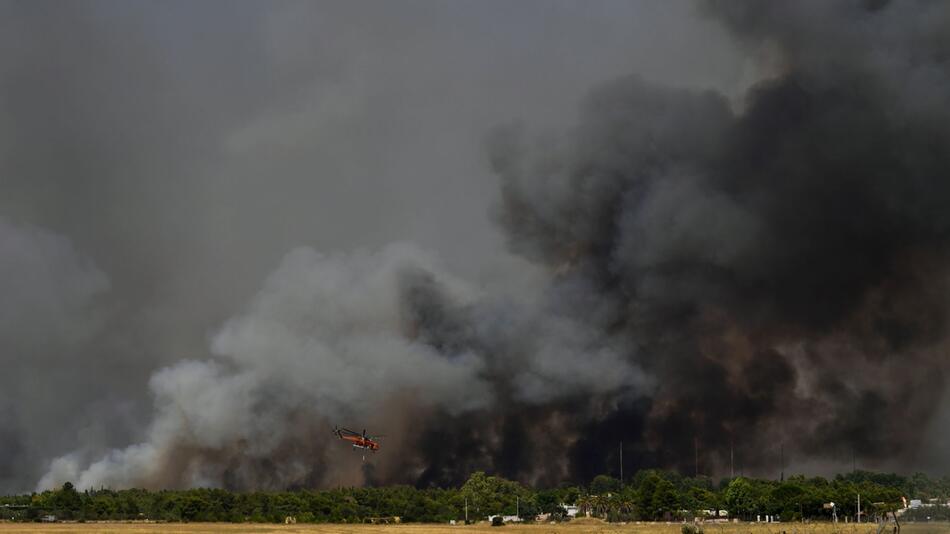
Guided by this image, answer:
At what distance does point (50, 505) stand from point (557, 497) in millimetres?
71446

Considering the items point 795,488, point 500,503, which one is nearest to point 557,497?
point 500,503

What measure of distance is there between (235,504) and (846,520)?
247ft

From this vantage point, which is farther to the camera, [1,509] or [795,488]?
[1,509]

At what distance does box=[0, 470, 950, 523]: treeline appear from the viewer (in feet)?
456

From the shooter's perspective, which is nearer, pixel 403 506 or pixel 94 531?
pixel 94 531

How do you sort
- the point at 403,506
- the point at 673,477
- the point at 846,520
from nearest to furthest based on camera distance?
the point at 846,520
the point at 403,506
the point at 673,477

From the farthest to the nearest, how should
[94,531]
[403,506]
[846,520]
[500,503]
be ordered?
[500,503]
[403,506]
[846,520]
[94,531]

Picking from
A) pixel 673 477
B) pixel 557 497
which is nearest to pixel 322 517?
pixel 557 497

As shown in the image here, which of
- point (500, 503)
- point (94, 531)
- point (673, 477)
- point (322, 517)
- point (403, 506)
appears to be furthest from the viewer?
point (673, 477)

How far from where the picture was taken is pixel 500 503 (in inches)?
6437

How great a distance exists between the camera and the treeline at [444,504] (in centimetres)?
13888

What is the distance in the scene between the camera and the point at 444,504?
157250 mm

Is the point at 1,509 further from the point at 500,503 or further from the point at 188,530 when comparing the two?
the point at 500,503

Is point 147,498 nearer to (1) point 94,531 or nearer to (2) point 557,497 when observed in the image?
(1) point 94,531
